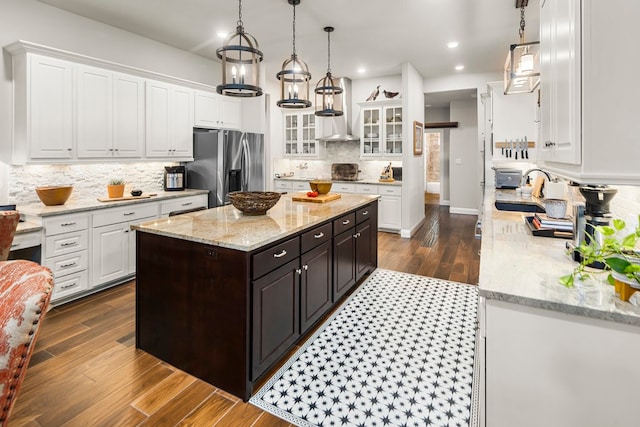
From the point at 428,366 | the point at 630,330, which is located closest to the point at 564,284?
the point at 630,330

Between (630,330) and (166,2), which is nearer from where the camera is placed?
(630,330)

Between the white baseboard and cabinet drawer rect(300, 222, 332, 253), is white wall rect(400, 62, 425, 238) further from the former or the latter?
cabinet drawer rect(300, 222, 332, 253)

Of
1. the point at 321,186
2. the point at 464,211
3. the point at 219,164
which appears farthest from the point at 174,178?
the point at 464,211

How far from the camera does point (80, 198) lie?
3.87 metres

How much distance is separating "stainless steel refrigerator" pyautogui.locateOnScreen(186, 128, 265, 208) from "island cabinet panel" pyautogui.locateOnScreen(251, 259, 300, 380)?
2771 mm

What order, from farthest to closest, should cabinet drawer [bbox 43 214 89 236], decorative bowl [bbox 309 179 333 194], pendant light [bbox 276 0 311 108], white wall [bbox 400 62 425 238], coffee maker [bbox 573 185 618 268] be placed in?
white wall [bbox 400 62 425 238], decorative bowl [bbox 309 179 333 194], cabinet drawer [bbox 43 214 89 236], pendant light [bbox 276 0 311 108], coffee maker [bbox 573 185 618 268]

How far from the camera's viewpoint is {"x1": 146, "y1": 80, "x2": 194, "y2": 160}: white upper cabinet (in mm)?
4250

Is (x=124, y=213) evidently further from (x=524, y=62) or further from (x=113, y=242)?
(x=524, y=62)

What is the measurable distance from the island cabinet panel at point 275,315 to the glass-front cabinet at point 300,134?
512 cm

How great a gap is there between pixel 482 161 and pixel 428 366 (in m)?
5.11

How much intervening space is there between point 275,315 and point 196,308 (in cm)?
48

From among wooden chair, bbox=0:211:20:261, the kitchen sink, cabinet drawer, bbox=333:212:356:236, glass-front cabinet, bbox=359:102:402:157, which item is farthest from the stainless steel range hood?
wooden chair, bbox=0:211:20:261

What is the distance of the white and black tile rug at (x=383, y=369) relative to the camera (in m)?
1.86

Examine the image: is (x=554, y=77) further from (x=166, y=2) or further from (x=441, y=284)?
(x=166, y=2)
